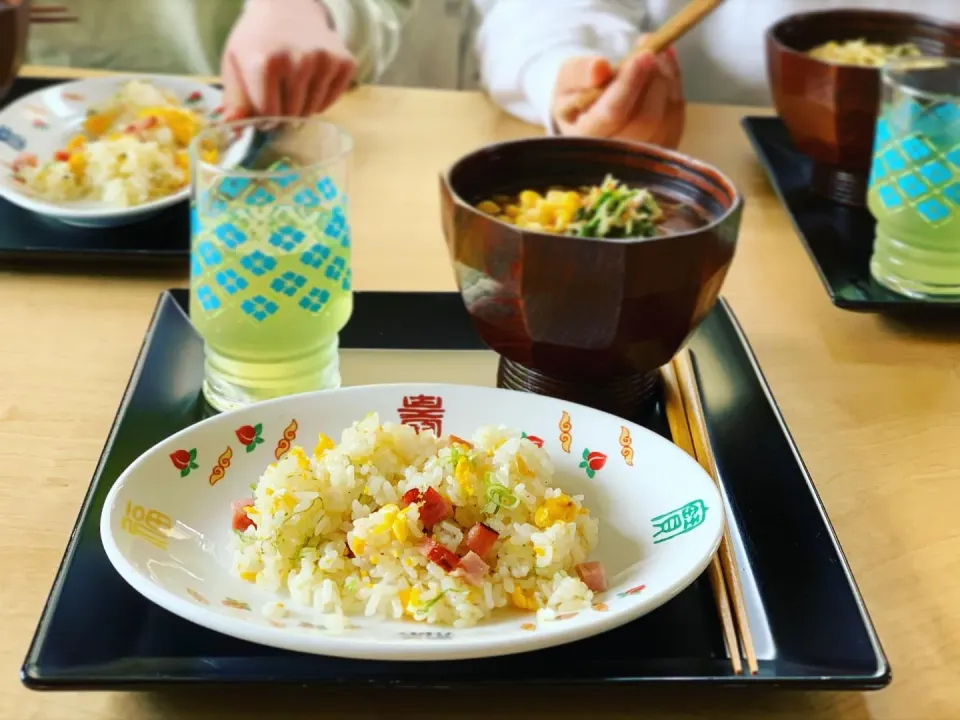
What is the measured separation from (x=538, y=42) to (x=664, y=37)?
0.38m

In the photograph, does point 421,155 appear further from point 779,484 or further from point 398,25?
point 779,484

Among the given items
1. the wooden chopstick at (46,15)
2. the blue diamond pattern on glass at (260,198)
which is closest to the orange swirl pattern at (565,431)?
the blue diamond pattern on glass at (260,198)

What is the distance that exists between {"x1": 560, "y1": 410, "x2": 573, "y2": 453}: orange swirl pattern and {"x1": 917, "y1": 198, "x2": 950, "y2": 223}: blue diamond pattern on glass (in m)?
0.54

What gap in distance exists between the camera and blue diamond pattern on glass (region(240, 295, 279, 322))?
940 mm

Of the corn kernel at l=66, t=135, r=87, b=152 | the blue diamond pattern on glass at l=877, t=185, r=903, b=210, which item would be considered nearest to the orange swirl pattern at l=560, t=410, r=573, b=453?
the blue diamond pattern on glass at l=877, t=185, r=903, b=210

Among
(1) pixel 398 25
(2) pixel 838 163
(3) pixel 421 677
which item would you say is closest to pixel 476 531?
(3) pixel 421 677

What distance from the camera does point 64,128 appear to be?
146 cm

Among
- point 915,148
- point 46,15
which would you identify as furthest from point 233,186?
point 46,15

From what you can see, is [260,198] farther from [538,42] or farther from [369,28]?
[369,28]

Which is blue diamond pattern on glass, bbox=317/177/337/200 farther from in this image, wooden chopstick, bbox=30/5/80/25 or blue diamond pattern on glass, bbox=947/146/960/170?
wooden chopstick, bbox=30/5/80/25

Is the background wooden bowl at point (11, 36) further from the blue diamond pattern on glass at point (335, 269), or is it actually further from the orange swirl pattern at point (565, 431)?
the orange swirl pattern at point (565, 431)

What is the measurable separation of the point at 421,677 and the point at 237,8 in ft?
5.50

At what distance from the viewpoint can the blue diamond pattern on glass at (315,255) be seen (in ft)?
3.10

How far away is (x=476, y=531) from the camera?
72 cm
